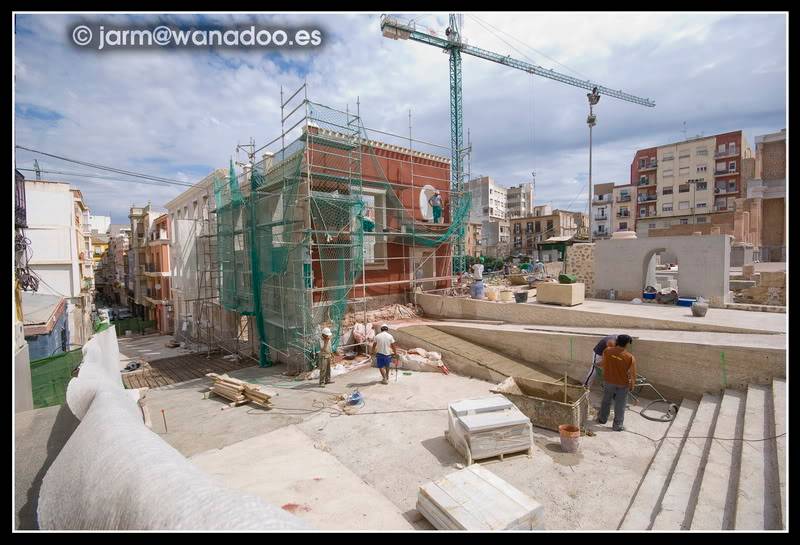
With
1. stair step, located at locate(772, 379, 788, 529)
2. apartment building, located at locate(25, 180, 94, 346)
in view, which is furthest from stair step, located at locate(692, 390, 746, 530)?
apartment building, located at locate(25, 180, 94, 346)

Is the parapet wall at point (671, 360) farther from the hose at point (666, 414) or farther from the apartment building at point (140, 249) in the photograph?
the apartment building at point (140, 249)

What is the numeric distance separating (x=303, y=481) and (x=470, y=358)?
5.96m

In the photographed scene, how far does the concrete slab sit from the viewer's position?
4484mm

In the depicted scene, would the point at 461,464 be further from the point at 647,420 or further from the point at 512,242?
the point at 512,242

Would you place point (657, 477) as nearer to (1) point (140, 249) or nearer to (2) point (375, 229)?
(2) point (375, 229)

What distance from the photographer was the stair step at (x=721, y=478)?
4113mm

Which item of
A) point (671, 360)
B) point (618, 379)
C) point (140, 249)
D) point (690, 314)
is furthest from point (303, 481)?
point (140, 249)

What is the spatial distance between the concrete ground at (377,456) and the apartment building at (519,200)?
259 feet

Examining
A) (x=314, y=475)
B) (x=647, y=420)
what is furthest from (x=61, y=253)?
(x=647, y=420)

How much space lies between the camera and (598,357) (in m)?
8.61

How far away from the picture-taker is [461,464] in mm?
5719

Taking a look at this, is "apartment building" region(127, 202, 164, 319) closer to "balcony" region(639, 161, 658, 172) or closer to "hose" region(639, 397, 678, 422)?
"hose" region(639, 397, 678, 422)

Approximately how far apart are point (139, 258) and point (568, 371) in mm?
35562
